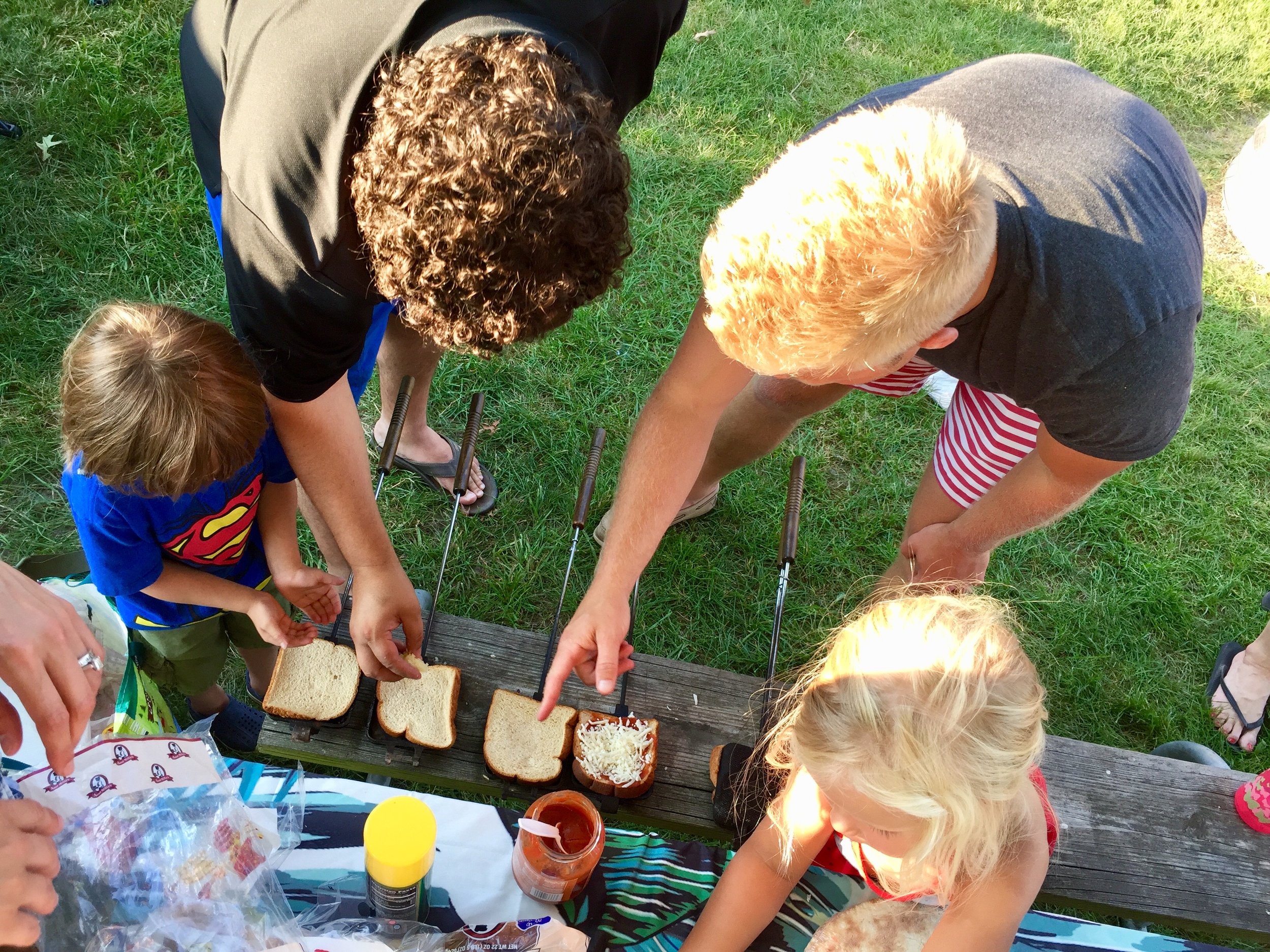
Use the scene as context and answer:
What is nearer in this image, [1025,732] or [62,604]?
[62,604]

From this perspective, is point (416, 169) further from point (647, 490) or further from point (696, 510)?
point (696, 510)

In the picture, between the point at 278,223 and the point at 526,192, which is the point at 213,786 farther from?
the point at 526,192

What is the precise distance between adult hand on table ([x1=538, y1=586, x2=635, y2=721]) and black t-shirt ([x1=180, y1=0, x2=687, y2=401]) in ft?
2.28

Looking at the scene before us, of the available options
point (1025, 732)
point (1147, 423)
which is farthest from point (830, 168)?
point (1025, 732)

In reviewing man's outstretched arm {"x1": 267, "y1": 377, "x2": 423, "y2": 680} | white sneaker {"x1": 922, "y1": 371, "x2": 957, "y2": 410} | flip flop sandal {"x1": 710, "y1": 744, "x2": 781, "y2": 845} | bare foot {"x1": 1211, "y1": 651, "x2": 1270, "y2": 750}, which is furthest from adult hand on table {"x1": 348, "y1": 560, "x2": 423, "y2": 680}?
bare foot {"x1": 1211, "y1": 651, "x2": 1270, "y2": 750}

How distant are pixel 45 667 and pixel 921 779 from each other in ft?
3.97

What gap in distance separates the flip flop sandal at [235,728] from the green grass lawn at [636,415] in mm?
679

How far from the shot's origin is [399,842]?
1248 millimetres

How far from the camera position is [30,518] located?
2.71 meters

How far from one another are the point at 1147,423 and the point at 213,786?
172 cm

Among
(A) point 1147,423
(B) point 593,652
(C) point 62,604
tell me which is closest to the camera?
(C) point 62,604

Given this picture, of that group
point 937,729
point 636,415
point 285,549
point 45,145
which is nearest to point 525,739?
point 285,549

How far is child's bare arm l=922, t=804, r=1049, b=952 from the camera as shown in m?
1.44

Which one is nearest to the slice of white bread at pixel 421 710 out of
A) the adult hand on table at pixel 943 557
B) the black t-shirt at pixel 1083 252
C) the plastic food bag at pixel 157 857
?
the plastic food bag at pixel 157 857
